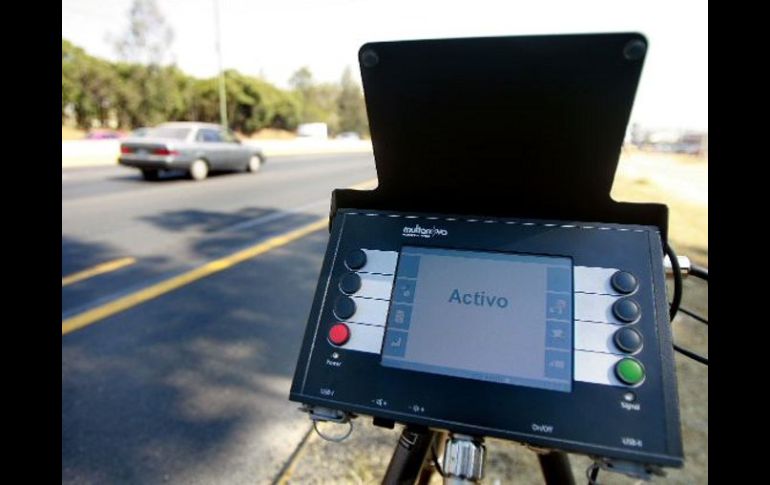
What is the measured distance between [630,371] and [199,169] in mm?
12504

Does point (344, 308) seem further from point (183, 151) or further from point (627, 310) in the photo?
point (183, 151)

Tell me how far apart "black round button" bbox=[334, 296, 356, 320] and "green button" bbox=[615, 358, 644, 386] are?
1.41ft

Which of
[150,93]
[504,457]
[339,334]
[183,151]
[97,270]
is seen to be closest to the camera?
[339,334]

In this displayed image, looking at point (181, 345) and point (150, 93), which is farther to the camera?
point (150, 93)

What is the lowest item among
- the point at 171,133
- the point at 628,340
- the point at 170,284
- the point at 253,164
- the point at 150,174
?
the point at 170,284

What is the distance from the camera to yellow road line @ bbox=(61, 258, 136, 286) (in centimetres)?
469

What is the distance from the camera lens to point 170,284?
4.57 meters

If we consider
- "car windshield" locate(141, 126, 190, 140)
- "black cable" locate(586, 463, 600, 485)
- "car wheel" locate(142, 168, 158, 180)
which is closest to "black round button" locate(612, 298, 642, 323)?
"black cable" locate(586, 463, 600, 485)

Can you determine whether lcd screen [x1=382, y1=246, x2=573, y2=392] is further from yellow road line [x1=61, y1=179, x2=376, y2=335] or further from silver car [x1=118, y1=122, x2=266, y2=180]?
silver car [x1=118, y1=122, x2=266, y2=180]

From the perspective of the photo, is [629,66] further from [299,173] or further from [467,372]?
[299,173]

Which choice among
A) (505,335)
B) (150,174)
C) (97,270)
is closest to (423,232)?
(505,335)

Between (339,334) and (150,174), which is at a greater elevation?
(150,174)

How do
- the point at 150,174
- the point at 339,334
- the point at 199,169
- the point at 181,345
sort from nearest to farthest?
the point at 339,334 → the point at 181,345 → the point at 150,174 → the point at 199,169

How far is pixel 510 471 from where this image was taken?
7.04 ft
